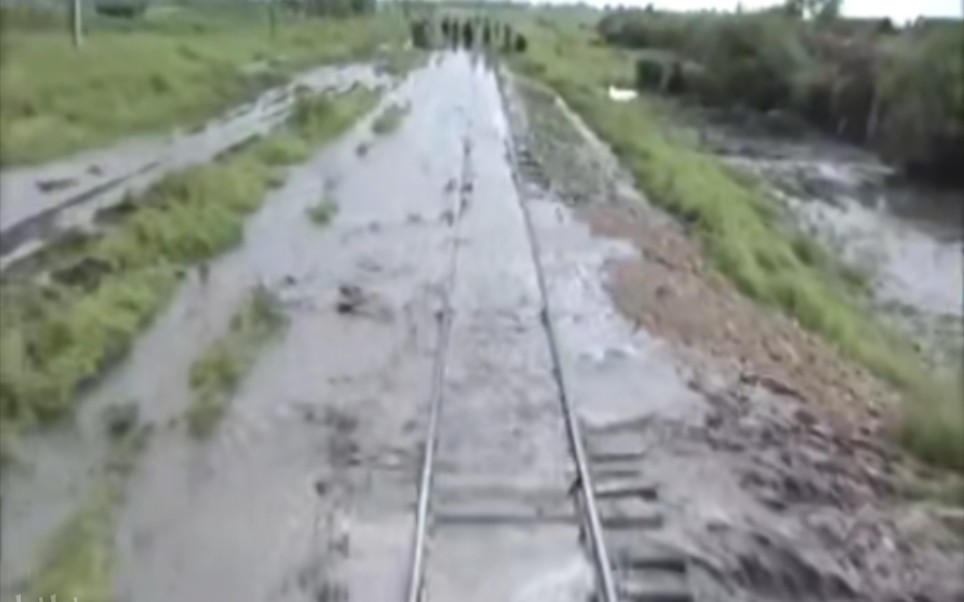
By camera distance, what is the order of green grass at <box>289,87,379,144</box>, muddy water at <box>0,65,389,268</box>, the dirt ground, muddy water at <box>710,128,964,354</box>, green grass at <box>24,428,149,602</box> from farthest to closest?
green grass at <box>289,87,379,144</box>
muddy water at <box>710,128,964,354</box>
muddy water at <box>0,65,389,268</box>
the dirt ground
green grass at <box>24,428,149,602</box>

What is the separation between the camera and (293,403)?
10.7m

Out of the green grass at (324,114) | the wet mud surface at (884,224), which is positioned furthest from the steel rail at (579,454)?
the green grass at (324,114)

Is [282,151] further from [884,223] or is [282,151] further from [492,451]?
[492,451]

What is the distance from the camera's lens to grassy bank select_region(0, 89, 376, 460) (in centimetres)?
1048

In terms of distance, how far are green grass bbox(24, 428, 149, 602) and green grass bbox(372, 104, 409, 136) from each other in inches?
1073

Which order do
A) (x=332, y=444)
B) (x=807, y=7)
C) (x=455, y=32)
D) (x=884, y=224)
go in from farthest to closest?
(x=455, y=32), (x=807, y=7), (x=884, y=224), (x=332, y=444)

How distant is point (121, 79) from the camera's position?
39.5 m

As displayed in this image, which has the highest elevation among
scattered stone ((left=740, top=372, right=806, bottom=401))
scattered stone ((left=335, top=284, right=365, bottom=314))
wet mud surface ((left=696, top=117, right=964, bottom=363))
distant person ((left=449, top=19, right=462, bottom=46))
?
scattered stone ((left=740, top=372, right=806, bottom=401))

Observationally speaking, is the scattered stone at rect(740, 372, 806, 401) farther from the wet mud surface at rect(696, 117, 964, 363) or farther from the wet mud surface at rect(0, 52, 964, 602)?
the wet mud surface at rect(696, 117, 964, 363)

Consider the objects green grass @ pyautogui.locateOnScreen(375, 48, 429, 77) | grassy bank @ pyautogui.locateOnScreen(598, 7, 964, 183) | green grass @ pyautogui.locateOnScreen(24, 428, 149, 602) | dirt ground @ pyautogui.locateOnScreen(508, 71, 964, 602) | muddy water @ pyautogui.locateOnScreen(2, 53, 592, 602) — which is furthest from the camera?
green grass @ pyautogui.locateOnScreen(375, 48, 429, 77)

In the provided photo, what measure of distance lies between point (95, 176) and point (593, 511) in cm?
1923

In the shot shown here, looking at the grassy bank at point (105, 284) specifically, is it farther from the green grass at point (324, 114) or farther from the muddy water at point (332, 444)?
the green grass at point (324, 114)

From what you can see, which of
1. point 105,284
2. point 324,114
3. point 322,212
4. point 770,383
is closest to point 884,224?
point 322,212

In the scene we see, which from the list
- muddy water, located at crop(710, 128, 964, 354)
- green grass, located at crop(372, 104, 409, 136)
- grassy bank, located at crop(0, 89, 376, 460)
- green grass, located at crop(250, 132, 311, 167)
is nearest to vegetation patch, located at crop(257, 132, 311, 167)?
green grass, located at crop(250, 132, 311, 167)
